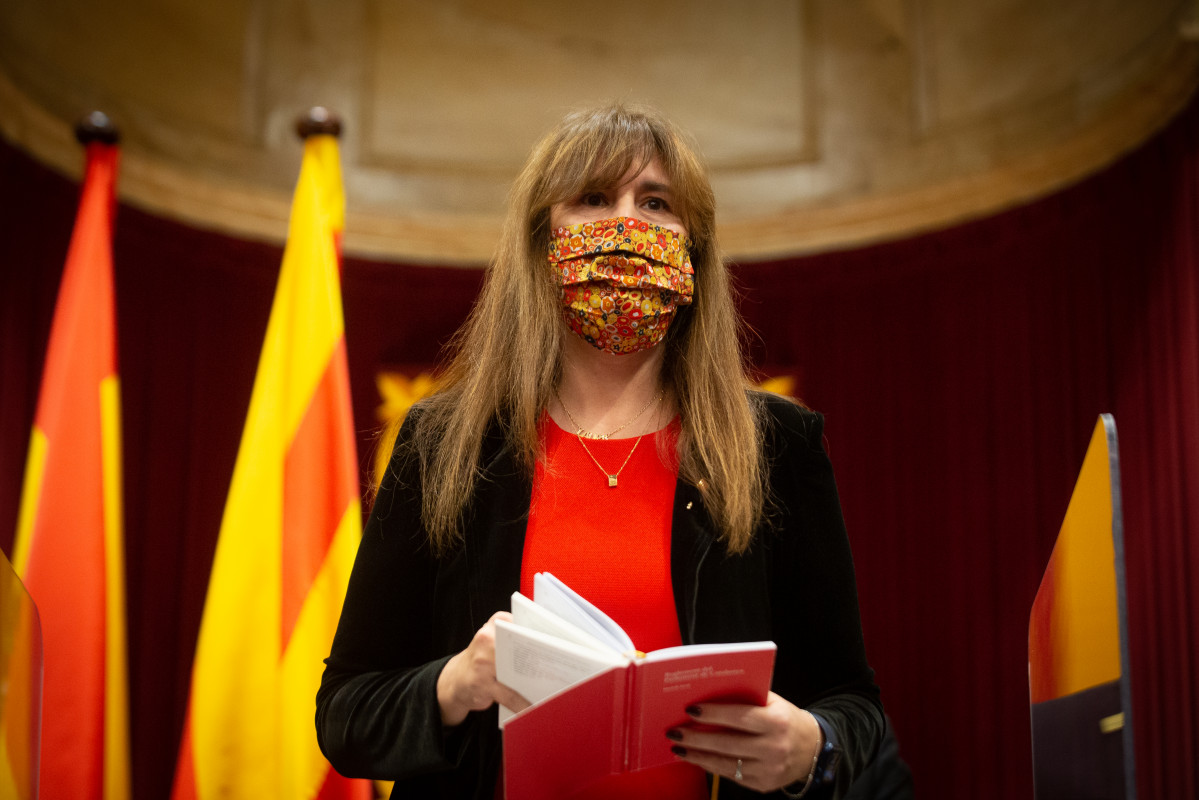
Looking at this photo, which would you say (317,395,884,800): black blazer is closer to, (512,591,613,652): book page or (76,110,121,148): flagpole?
(512,591,613,652): book page

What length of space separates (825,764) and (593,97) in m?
4.08

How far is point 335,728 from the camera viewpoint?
133cm

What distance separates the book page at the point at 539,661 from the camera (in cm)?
104

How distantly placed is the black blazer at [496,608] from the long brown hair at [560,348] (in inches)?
1.4

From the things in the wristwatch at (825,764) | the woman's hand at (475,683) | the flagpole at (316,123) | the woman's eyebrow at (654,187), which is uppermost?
the flagpole at (316,123)

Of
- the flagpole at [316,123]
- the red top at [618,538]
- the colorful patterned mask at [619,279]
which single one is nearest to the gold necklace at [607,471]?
the red top at [618,538]

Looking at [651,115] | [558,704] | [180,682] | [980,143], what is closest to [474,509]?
[558,704]

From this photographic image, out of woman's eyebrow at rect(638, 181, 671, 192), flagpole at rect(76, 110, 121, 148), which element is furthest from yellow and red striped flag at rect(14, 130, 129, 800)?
woman's eyebrow at rect(638, 181, 671, 192)

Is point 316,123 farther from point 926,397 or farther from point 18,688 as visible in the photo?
point 926,397

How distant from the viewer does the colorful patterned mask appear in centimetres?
147

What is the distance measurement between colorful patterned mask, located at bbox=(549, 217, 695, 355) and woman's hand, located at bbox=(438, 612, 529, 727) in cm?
49

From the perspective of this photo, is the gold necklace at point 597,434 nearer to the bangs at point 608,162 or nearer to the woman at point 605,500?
the woman at point 605,500

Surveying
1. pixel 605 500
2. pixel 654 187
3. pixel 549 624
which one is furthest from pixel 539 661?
pixel 654 187

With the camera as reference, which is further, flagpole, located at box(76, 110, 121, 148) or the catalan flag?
flagpole, located at box(76, 110, 121, 148)
